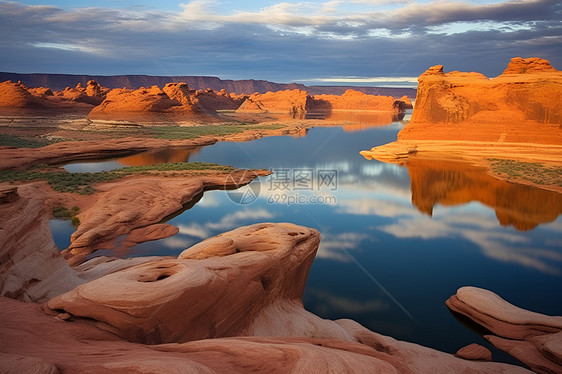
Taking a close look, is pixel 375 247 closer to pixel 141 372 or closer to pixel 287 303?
pixel 287 303

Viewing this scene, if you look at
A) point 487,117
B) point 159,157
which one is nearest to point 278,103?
point 159,157

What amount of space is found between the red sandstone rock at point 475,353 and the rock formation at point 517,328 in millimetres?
631

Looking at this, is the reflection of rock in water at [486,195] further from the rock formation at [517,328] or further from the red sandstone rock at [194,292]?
the red sandstone rock at [194,292]

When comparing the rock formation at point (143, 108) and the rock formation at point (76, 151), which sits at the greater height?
the rock formation at point (143, 108)

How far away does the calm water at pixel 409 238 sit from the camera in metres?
10.9

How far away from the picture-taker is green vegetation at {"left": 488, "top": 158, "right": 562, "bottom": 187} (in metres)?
25.4

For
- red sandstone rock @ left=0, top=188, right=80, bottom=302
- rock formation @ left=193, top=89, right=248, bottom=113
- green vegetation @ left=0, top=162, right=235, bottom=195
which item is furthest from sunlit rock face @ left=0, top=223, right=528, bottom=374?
rock formation @ left=193, top=89, right=248, bottom=113

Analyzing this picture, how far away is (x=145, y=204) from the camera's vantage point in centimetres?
1923

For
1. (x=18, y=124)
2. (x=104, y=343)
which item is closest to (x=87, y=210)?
(x=104, y=343)

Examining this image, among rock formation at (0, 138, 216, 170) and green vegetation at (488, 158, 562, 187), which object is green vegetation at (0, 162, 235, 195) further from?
green vegetation at (488, 158, 562, 187)

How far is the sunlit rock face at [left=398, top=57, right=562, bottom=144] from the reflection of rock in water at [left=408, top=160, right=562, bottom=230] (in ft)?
33.4

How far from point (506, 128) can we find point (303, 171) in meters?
23.0

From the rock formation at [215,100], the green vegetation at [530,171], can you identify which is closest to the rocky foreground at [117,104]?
the rock formation at [215,100]

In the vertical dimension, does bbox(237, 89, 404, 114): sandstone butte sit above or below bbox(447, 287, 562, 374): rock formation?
above
